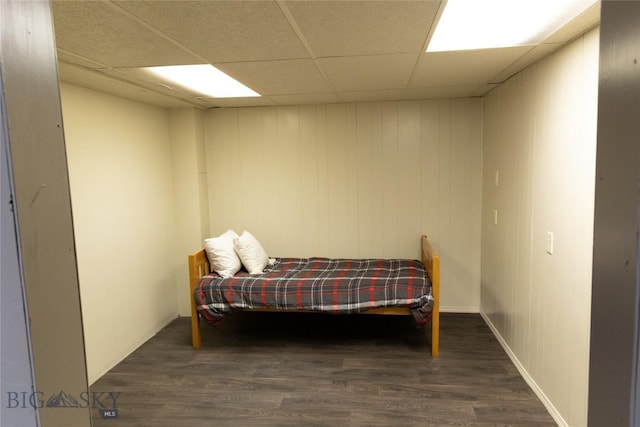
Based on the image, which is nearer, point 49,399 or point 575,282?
point 49,399

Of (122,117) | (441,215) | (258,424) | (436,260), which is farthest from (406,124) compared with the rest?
(258,424)

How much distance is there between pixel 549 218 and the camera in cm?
238

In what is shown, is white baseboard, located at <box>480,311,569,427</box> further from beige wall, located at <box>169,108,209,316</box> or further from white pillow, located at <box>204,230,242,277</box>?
beige wall, located at <box>169,108,209,316</box>

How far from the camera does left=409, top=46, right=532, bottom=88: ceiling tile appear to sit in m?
2.30

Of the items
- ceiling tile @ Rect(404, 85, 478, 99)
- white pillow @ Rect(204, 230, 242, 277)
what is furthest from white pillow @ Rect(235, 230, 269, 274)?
ceiling tile @ Rect(404, 85, 478, 99)

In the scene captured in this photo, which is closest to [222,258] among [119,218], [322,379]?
[119,218]

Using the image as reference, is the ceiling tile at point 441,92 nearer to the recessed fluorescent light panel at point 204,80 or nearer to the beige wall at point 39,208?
the recessed fluorescent light panel at point 204,80

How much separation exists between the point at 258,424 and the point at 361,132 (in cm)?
282

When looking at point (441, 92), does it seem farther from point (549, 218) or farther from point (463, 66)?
point (549, 218)

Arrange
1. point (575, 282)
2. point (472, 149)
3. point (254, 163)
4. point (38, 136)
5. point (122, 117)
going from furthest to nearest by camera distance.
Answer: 1. point (254, 163)
2. point (472, 149)
3. point (122, 117)
4. point (575, 282)
5. point (38, 136)

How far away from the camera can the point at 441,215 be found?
4.04m

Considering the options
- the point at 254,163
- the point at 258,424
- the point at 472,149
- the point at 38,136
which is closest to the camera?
the point at 38,136

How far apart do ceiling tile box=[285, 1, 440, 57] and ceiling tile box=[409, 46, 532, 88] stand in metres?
0.32

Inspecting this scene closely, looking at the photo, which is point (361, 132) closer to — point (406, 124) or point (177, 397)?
point (406, 124)
